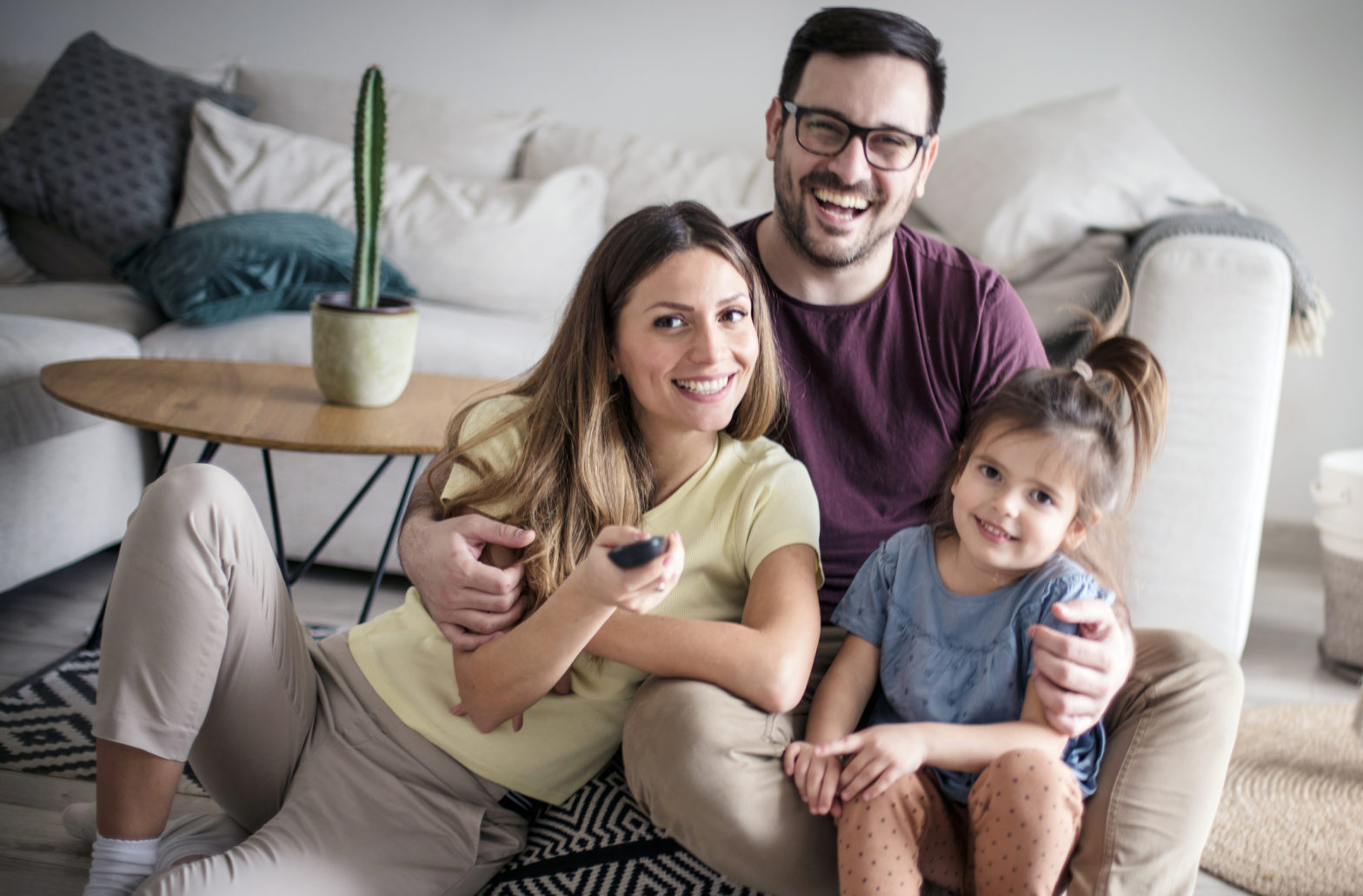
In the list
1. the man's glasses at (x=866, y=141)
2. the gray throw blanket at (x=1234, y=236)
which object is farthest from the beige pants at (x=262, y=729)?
the gray throw blanket at (x=1234, y=236)

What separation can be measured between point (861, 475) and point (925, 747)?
46cm

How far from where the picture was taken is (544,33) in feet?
9.80

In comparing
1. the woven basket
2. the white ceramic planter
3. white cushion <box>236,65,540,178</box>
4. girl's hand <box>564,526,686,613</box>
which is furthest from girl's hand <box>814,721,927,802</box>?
white cushion <box>236,65,540,178</box>

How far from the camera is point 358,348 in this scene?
1613 millimetres

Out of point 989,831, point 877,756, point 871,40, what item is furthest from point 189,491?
point 871,40

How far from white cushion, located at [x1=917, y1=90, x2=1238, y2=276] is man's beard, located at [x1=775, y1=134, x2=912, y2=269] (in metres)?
0.89

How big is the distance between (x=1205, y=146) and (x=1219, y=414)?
121cm

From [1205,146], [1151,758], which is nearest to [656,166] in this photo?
[1205,146]

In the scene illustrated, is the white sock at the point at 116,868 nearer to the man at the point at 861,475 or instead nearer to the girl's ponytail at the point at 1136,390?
the man at the point at 861,475

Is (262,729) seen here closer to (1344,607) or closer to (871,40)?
(871,40)

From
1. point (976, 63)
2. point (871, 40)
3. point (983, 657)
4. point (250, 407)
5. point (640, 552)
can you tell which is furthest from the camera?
point (976, 63)

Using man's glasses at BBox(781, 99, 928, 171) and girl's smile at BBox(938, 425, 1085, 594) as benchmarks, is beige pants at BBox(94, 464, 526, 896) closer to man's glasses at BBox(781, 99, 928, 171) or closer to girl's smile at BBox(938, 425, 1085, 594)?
girl's smile at BBox(938, 425, 1085, 594)

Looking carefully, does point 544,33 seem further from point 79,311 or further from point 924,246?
point 924,246

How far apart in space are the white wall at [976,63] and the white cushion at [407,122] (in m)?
0.28
